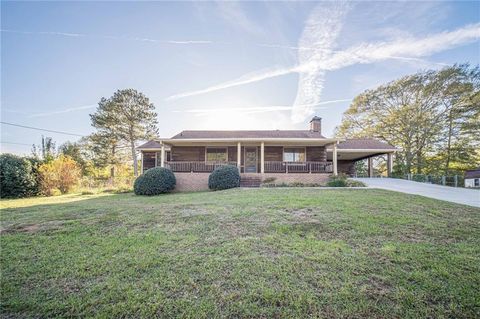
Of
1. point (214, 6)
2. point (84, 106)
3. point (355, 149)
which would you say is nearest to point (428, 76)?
point (355, 149)

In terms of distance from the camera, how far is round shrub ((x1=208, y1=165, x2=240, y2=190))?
12.3 meters

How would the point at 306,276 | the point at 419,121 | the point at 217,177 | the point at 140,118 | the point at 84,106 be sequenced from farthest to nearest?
the point at 140,118 → the point at 84,106 → the point at 419,121 → the point at 217,177 → the point at 306,276

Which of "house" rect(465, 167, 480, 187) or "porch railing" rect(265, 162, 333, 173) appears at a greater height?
"porch railing" rect(265, 162, 333, 173)

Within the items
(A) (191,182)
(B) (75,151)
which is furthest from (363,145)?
(B) (75,151)

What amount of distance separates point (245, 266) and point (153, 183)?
33.3ft

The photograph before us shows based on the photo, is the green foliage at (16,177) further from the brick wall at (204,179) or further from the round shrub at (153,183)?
the brick wall at (204,179)

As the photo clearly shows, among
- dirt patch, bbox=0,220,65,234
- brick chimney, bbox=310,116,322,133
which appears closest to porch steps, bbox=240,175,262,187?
brick chimney, bbox=310,116,322,133

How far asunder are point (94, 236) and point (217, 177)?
831cm

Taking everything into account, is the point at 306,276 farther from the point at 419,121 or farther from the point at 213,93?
the point at 419,121

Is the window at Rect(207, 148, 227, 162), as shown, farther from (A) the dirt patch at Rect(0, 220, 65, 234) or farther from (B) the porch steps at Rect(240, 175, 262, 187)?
(A) the dirt patch at Rect(0, 220, 65, 234)

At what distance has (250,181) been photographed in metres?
14.3

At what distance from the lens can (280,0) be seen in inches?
345

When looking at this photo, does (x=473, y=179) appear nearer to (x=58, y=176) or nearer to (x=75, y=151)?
(x=58, y=176)

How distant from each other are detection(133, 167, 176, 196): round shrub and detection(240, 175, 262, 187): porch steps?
4.74m
